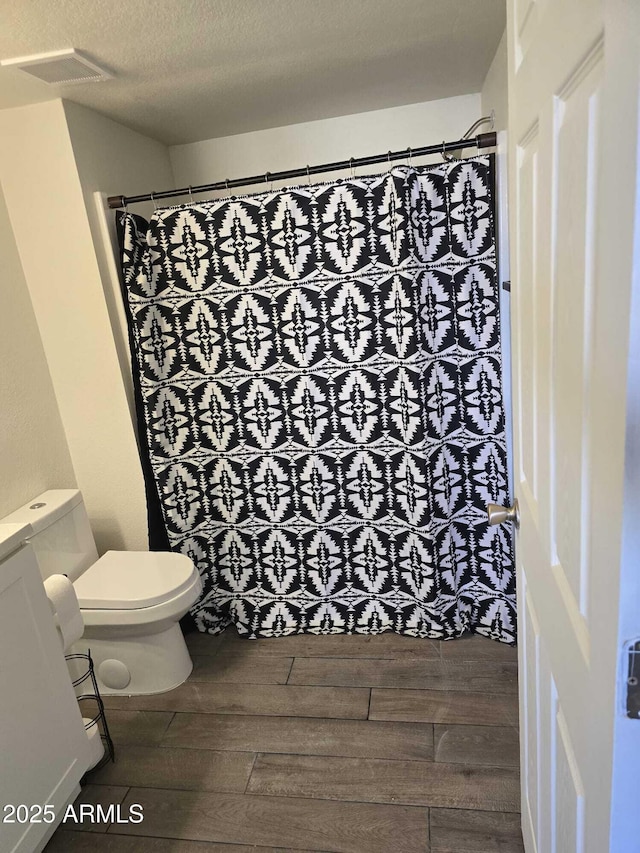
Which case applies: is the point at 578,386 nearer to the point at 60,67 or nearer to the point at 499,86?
the point at 499,86

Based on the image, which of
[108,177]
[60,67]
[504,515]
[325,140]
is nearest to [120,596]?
[504,515]

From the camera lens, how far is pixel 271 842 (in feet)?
5.12

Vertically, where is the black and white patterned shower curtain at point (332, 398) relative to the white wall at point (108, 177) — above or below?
below

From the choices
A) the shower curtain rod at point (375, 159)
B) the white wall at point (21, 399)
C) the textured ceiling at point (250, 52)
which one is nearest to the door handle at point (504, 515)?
the shower curtain rod at point (375, 159)

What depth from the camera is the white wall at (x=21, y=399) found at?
2.12 m

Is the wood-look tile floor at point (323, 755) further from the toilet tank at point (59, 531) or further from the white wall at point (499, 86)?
the white wall at point (499, 86)

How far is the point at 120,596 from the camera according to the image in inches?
80.6

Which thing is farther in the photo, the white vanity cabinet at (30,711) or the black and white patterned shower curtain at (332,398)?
the black and white patterned shower curtain at (332,398)

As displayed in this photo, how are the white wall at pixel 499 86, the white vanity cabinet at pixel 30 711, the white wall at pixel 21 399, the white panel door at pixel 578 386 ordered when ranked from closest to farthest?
the white panel door at pixel 578 386 → the white vanity cabinet at pixel 30 711 → the white wall at pixel 499 86 → the white wall at pixel 21 399

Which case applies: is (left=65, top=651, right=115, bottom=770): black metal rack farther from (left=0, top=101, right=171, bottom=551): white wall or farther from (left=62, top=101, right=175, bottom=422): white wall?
(left=62, top=101, right=175, bottom=422): white wall

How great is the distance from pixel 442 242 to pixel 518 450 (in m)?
1.07

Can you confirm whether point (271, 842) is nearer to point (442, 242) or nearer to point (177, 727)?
point (177, 727)

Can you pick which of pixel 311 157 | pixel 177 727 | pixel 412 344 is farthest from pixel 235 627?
pixel 311 157

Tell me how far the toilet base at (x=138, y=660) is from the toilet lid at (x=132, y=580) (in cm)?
18
